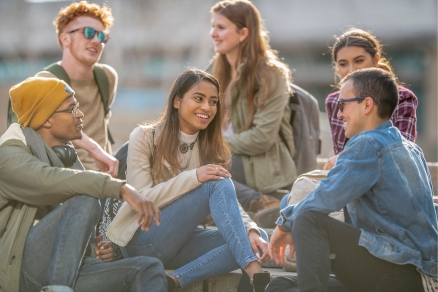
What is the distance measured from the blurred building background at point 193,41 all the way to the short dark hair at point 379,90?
1727 cm

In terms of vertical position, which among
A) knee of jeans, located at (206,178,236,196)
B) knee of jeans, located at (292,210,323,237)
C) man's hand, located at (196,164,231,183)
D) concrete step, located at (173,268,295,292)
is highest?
man's hand, located at (196,164,231,183)

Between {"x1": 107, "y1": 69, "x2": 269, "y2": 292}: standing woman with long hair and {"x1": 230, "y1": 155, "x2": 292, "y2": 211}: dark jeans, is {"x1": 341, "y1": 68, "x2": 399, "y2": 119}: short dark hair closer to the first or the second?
{"x1": 107, "y1": 69, "x2": 269, "y2": 292}: standing woman with long hair

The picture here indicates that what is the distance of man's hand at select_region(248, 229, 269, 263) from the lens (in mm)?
3566

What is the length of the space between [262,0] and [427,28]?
5171 mm

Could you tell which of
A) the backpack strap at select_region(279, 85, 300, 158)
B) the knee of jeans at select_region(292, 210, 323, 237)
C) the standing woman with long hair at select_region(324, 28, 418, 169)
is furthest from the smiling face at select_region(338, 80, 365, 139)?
the backpack strap at select_region(279, 85, 300, 158)

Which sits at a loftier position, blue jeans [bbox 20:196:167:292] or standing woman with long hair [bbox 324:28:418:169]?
standing woman with long hair [bbox 324:28:418:169]

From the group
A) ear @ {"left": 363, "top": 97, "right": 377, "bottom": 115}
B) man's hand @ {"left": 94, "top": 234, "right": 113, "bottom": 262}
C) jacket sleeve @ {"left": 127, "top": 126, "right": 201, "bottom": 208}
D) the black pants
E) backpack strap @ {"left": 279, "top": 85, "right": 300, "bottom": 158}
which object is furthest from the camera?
backpack strap @ {"left": 279, "top": 85, "right": 300, "bottom": 158}

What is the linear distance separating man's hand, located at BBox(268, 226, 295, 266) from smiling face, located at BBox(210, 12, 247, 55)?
8.17ft

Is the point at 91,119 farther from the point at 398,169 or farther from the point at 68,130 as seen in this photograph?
the point at 398,169

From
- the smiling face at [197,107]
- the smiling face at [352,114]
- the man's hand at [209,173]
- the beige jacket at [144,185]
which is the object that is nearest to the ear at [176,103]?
the smiling face at [197,107]

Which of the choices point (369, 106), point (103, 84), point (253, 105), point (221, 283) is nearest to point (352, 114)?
point (369, 106)

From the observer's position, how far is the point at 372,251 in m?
3.09

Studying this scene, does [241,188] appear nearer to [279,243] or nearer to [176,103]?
[176,103]

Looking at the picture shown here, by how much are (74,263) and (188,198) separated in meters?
0.70
